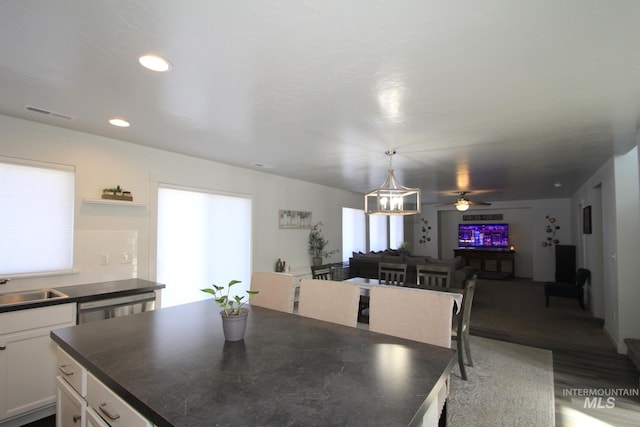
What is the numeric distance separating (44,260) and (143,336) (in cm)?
214

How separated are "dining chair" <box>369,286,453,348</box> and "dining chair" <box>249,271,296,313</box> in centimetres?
66

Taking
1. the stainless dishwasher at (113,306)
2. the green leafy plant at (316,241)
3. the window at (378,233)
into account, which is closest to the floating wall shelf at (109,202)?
the stainless dishwasher at (113,306)

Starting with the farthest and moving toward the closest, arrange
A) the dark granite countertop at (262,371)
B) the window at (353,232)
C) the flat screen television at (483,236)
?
1. the flat screen television at (483,236)
2. the window at (353,232)
3. the dark granite countertop at (262,371)

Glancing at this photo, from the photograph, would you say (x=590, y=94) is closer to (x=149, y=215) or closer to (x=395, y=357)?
(x=395, y=357)

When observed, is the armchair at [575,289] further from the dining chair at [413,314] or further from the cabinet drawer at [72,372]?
the cabinet drawer at [72,372]

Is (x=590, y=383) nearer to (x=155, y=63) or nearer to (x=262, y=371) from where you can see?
(x=262, y=371)

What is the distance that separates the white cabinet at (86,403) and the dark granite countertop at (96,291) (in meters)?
1.02

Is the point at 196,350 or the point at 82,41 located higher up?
the point at 82,41

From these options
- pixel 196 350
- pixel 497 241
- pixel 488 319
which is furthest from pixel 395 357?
pixel 497 241

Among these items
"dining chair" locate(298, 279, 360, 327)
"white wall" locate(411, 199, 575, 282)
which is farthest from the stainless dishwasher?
"white wall" locate(411, 199, 575, 282)

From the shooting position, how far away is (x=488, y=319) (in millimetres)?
5188

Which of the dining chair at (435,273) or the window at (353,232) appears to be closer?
the dining chair at (435,273)

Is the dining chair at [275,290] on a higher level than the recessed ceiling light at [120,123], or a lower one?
lower

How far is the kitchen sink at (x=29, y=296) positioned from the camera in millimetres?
2561
